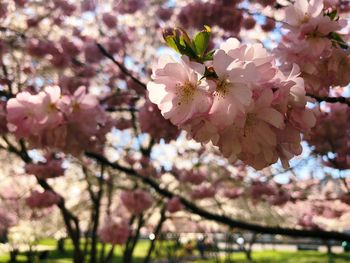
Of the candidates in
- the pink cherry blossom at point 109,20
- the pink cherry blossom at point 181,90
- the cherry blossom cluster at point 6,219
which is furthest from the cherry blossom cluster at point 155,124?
the cherry blossom cluster at point 6,219

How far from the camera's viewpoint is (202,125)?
1.15 metres

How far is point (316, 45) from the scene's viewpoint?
5.23ft

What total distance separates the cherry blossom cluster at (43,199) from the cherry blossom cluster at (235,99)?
14.1 ft

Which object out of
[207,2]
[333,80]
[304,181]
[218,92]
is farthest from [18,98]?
[304,181]

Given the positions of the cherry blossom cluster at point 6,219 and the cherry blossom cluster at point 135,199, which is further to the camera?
the cherry blossom cluster at point 6,219

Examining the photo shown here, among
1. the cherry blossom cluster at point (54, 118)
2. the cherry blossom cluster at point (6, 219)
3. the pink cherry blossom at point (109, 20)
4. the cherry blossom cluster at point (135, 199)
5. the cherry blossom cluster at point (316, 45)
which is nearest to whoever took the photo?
the cherry blossom cluster at point (316, 45)

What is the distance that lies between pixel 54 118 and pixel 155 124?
93cm

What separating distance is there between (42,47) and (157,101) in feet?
17.1

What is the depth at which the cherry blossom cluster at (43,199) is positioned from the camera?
5.11 metres

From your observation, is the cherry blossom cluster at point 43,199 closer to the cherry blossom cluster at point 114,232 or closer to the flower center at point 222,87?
the cherry blossom cluster at point 114,232

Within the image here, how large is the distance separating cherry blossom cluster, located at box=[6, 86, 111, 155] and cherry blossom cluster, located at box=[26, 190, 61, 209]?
2991 millimetres

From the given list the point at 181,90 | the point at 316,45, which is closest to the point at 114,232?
the point at 316,45

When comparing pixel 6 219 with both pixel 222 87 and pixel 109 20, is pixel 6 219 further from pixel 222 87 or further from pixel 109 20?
pixel 222 87

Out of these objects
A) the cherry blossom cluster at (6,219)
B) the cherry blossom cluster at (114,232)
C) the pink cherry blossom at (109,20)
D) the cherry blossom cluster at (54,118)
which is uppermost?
the pink cherry blossom at (109,20)
